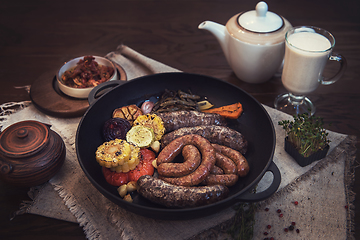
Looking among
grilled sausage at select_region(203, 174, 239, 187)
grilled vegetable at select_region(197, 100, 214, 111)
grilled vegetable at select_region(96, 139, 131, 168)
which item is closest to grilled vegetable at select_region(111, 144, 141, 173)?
grilled vegetable at select_region(96, 139, 131, 168)

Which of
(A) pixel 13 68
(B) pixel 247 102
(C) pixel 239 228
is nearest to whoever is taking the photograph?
(C) pixel 239 228

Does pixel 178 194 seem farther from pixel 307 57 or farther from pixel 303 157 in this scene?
pixel 307 57

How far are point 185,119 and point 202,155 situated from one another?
544mm

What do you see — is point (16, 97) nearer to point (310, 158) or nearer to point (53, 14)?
point (53, 14)

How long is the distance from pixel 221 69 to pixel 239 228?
90.6 inches

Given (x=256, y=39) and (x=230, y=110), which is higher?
(x=256, y=39)

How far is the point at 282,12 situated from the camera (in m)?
4.89

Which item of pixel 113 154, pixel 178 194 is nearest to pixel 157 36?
pixel 113 154

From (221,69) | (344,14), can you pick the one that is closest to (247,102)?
(221,69)

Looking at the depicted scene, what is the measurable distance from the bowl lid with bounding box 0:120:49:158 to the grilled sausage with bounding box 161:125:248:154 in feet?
3.48

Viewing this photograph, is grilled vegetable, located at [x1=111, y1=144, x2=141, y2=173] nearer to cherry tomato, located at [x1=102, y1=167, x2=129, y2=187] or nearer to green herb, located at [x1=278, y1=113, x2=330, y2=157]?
cherry tomato, located at [x1=102, y1=167, x2=129, y2=187]

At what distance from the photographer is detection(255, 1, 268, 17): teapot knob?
309cm

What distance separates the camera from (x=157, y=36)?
14.9 ft

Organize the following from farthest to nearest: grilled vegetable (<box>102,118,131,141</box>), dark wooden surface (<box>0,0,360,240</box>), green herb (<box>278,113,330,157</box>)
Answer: dark wooden surface (<box>0,0,360,240</box>)
grilled vegetable (<box>102,118,131,141</box>)
green herb (<box>278,113,330,157</box>)
